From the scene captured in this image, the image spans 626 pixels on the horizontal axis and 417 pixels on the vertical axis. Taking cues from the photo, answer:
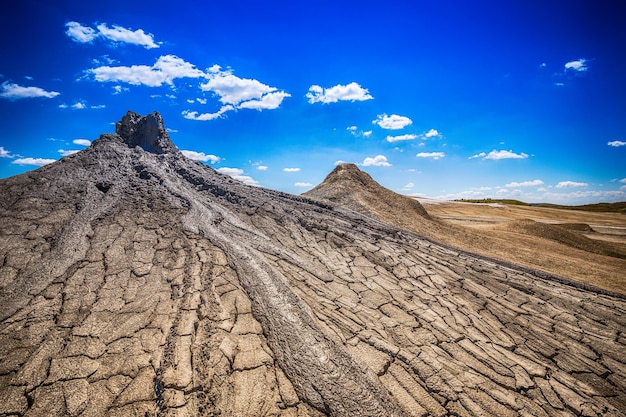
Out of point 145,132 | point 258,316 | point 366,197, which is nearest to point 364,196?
point 366,197

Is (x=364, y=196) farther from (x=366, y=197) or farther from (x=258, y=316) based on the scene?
(x=258, y=316)

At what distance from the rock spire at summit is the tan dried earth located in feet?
6.60

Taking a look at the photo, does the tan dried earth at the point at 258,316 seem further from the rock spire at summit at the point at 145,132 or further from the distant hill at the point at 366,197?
the distant hill at the point at 366,197

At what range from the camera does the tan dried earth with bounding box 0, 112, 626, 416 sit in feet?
10.1

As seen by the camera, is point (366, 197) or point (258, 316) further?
point (366, 197)

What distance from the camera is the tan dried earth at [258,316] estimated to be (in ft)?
10.1

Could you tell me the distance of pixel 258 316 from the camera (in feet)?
13.3

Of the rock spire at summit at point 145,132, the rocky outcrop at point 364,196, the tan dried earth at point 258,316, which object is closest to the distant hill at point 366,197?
the rocky outcrop at point 364,196

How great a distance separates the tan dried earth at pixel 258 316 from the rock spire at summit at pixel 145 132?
2.01 meters

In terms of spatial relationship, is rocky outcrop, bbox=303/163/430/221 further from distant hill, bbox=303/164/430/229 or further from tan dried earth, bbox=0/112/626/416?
tan dried earth, bbox=0/112/626/416

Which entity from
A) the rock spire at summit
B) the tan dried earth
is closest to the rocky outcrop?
the tan dried earth

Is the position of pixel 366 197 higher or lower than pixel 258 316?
higher

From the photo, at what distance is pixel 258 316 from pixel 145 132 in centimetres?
931

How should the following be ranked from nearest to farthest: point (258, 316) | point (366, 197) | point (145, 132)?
point (258, 316), point (145, 132), point (366, 197)
